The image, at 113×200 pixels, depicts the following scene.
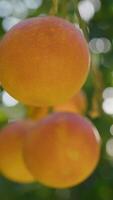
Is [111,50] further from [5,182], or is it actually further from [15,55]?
[15,55]

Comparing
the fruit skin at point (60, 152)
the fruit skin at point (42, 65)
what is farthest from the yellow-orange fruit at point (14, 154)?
the fruit skin at point (42, 65)

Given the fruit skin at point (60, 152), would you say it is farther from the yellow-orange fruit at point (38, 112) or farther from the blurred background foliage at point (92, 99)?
the blurred background foliage at point (92, 99)

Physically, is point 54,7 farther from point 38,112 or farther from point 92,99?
point 92,99

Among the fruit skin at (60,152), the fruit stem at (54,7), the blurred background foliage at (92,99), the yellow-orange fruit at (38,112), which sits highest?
the fruit stem at (54,7)

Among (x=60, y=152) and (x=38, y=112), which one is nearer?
(x=60, y=152)

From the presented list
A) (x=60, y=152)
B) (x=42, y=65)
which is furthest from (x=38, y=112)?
(x=42, y=65)

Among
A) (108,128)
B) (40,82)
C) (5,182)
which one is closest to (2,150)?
(40,82)

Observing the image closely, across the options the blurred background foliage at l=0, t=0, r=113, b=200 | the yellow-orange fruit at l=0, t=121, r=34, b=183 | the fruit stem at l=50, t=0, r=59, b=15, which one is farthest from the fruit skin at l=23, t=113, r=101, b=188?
the blurred background foliage at l=0, t=0, r=113, b=200
